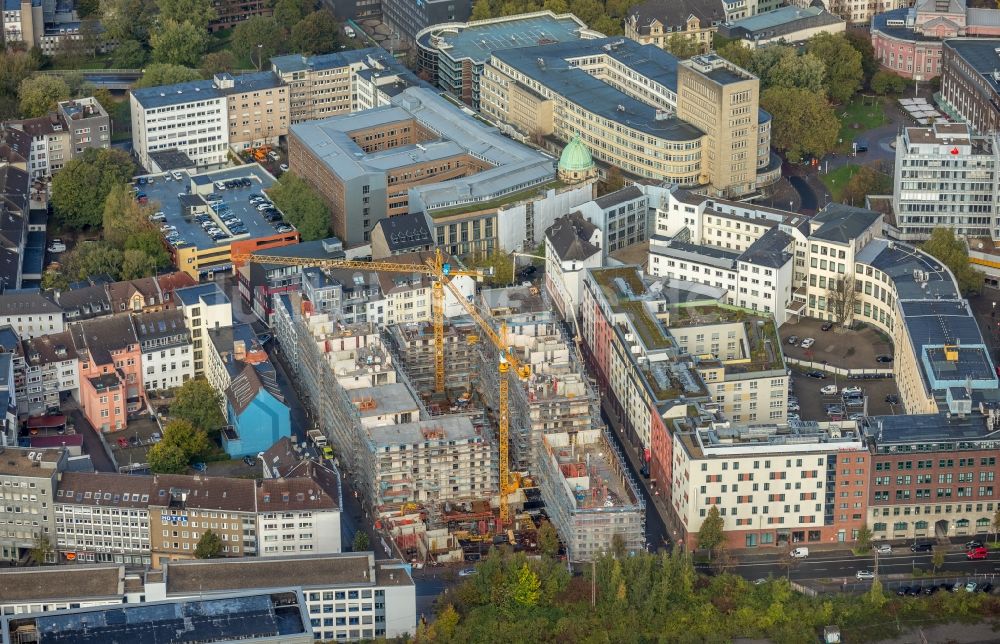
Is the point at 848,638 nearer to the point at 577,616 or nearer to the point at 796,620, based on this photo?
the point at 796,620

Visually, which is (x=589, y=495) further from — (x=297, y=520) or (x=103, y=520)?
(x=103, y=520)

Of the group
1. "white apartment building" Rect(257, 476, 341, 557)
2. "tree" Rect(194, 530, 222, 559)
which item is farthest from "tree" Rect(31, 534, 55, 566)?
"white apartment building" Rect(257, 476, 341, 557)

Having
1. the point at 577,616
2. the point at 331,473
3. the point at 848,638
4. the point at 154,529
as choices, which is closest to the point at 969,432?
the point at 848,638

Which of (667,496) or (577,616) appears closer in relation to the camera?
(577,616)

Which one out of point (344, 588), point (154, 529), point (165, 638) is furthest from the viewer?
point (154, 529)

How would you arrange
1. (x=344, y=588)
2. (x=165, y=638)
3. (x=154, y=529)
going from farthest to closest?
(x=154, y=529) → (x=344, y=588) → (x=165, y=638)

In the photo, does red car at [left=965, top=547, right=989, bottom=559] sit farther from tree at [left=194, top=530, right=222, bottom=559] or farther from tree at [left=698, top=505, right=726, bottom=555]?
tree at [left=194, top=530, right=222, bottom=559]
